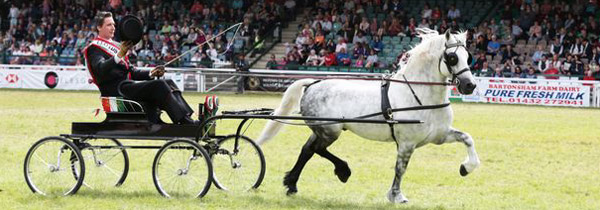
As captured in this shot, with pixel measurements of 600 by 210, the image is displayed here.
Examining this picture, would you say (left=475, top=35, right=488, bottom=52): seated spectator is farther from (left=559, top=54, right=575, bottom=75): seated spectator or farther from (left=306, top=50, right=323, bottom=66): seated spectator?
(left=306, top=50, right=323, bottom=66): seated spectator

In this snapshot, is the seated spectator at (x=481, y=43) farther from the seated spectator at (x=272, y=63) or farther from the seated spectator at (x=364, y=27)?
the seated spectator at (x=272, y=63)

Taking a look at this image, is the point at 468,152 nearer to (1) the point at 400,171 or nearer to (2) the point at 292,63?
(1) the point at 400,171

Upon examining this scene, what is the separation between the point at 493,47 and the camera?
31719 millimetres

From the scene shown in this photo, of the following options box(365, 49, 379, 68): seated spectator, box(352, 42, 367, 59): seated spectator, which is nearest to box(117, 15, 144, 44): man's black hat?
box(365, 49, 379, 68): seated spectator

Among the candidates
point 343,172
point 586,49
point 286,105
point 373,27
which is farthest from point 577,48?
point 343,172

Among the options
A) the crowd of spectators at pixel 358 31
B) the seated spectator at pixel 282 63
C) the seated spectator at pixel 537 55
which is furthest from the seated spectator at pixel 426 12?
the seated spectator at pixel 282 63

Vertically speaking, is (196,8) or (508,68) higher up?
(196,8)

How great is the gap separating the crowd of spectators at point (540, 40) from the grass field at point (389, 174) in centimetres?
862

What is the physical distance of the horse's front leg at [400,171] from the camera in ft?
30.3

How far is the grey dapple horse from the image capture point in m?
9.16

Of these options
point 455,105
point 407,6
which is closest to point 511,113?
point 455,105

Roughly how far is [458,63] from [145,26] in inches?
1252

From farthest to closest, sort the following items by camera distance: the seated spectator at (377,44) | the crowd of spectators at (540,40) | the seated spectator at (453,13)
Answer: the seated spectator at (453,13)
the seated spectator at (377,44)
the crowd of spectators at (540,40)

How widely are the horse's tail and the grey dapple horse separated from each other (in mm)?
257
